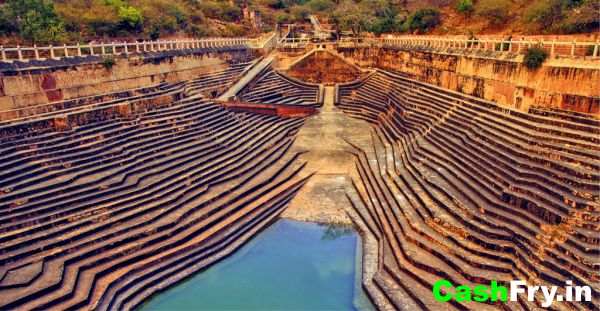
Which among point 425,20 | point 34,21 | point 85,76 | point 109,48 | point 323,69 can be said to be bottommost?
point 323,69

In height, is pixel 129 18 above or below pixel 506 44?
above

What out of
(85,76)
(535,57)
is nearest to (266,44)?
(85,76)

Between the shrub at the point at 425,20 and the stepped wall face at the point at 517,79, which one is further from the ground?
the shrub at the point at 425,20

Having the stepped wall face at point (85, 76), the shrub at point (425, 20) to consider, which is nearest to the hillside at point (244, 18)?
the shrub at point (425, 20)

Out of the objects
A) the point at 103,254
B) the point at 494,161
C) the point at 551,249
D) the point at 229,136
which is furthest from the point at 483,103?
the point at 103,254

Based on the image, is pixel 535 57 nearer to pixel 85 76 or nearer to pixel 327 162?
pixel 327 162

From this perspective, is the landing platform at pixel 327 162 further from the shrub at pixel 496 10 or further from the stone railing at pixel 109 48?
the shrub at pixel 496 10

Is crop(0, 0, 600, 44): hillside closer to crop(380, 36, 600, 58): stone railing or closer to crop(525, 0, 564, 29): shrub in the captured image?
crop(525, 0, 564, 29): shrub

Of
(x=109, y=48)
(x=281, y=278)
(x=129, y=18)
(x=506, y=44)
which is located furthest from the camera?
(x=129, y=18)
